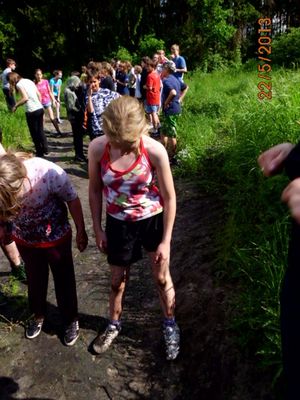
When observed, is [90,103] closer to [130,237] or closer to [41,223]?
[41,223]

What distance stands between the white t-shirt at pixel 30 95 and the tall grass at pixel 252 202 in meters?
2.78

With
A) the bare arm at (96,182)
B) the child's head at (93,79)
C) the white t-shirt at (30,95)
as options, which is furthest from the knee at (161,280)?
A: the white t-shirt at (30,95)

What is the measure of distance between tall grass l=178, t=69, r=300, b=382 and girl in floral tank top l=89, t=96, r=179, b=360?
0.58 meters

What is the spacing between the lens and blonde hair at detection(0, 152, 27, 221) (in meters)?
2.22

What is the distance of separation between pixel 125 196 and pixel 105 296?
1.51 m

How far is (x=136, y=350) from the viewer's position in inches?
115

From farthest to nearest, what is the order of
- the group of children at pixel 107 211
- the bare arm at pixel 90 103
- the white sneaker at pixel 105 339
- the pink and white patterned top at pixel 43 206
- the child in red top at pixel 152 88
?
the child in red top at pixel 152 88
the bare arm at pixel 90 103
the white sneaker at pixel 105 339
the pink and white patterned top at pixel 43 206
the group of children at pixel 107 211

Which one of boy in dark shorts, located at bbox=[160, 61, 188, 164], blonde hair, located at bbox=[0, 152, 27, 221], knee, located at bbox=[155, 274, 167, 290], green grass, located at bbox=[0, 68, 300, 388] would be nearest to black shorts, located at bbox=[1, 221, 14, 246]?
blonde hair, located at bbox=[0, 152, 27, 221]

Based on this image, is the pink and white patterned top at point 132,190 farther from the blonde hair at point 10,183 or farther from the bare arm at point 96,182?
the blonde hair at point 10,183

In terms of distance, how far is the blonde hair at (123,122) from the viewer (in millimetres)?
2152

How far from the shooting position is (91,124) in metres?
5.87

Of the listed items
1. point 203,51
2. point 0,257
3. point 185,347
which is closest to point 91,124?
point 0,257

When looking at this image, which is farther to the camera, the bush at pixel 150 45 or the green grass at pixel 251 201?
the bush at pixel 150 45

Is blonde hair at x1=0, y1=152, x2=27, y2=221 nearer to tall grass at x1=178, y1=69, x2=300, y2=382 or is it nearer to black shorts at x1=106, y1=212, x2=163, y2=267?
black shorts at x1=106, y1=212, x2=163, y2=267
